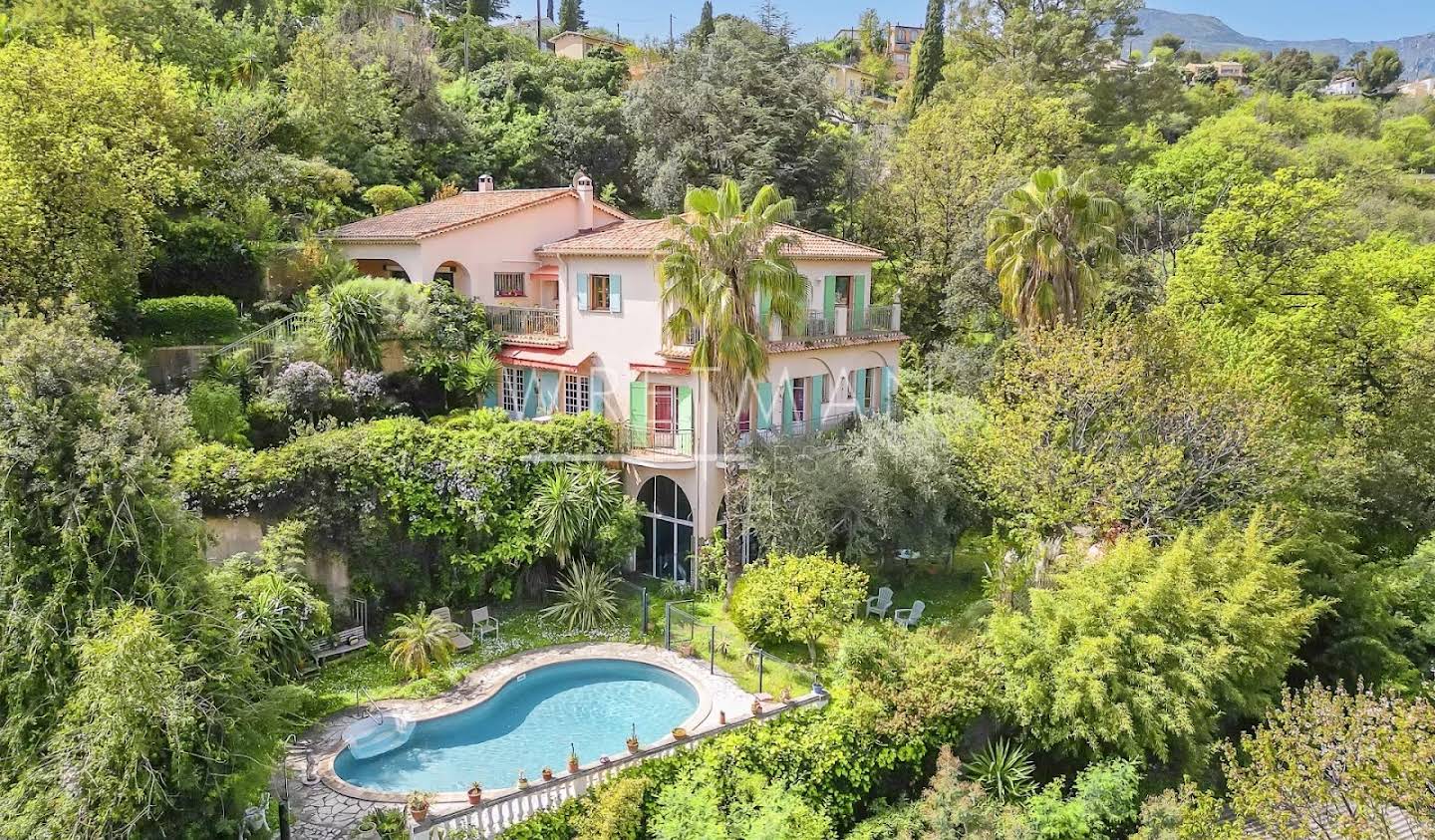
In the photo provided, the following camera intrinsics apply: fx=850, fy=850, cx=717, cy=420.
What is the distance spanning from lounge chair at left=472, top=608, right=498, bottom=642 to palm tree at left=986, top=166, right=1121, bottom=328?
1808 cm

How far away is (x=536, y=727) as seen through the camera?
1923 cm

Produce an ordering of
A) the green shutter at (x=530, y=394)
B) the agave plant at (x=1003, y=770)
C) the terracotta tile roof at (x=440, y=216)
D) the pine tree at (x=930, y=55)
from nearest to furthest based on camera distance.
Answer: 1. the agave plant at (x=1003, y=770)
2. the green shutter at (x=530, y=394)
3. the terracotta tile roof at (x=440, y=216)
4. the pine tree at (x=930, y=55)

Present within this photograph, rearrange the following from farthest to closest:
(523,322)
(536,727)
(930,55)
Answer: (930,55) < (523,322) < (536,727)

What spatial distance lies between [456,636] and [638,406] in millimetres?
8808

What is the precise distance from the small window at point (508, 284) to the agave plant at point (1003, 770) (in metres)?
22.9

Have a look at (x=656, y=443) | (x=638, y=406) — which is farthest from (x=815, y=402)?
(x=638, y=406)

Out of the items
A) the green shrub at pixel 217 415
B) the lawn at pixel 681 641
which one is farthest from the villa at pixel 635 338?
the green shrub at pixel 217 415

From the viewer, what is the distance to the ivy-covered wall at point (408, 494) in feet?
68.8

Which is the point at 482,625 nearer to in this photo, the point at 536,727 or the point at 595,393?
the point at 536,727

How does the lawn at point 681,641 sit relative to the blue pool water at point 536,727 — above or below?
above

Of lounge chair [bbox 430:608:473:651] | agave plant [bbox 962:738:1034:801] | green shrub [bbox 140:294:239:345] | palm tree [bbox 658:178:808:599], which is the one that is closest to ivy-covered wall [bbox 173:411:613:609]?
lounge chair [bbox 430:608:473:651]

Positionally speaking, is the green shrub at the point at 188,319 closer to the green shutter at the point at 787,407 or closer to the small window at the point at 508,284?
the small window at the point at 508,284

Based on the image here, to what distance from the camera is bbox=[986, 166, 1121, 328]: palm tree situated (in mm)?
25578

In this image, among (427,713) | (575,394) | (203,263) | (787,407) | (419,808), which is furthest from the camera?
(203,263)
